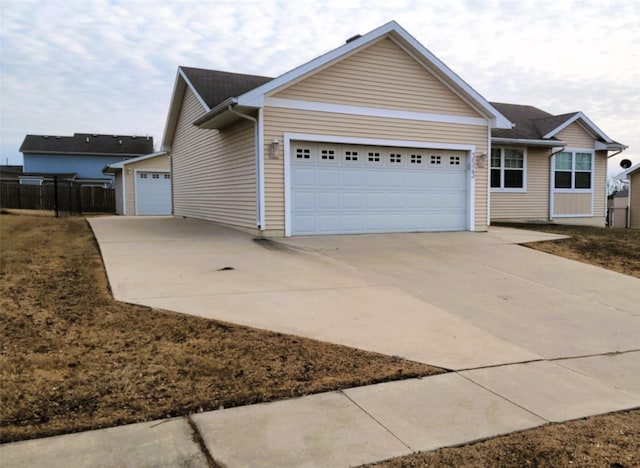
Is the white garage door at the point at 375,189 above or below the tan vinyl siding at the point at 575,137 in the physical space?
below

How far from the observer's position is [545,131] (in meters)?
19.3

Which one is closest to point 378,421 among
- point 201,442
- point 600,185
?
point 201,442

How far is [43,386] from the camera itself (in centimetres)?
414

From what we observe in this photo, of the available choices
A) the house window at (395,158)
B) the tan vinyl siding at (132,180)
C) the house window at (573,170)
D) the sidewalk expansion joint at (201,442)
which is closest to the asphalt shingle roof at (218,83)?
the house window at (395,158)

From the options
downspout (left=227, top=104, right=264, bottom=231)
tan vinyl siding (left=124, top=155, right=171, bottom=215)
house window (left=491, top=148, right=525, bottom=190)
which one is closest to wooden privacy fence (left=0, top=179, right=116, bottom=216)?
tan vinyl siding (left=124, top=155, right=171, bottom=215)

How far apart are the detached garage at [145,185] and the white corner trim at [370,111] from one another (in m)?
14.9

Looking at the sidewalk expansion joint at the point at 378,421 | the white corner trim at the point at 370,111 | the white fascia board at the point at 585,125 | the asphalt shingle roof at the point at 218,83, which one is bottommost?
the sidewalk expansion joint at the point at 378,421

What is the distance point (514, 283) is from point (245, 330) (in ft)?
17.4

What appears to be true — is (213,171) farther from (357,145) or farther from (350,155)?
(357,145)

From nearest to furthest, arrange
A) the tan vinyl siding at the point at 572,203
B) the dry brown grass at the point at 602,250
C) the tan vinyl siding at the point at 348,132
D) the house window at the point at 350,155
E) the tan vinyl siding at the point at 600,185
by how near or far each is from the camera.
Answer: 1. the dry brown grass at the point at 602,250
2. the tan vinyl siding at the point at 348,132
3. the house window at the point at 350,155
4. the tan vinyl siding at the point at 572,203
5. the tan vinyl siding at the point at 600,185

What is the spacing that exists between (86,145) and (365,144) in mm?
37096

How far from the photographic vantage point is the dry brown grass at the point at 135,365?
3.85 m

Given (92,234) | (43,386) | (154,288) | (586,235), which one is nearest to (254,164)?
(92,234)

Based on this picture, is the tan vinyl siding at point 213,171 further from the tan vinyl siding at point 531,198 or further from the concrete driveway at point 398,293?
the tan vinyl siding at point 531,198
